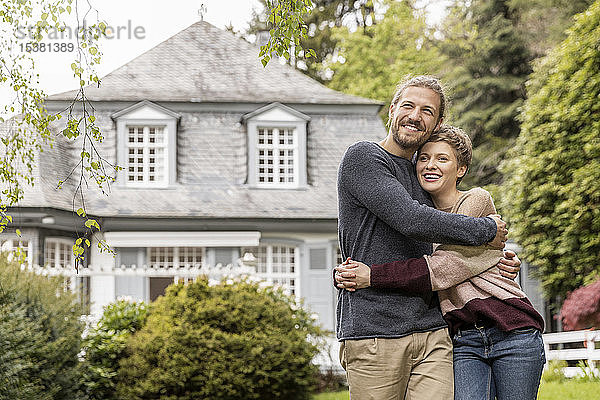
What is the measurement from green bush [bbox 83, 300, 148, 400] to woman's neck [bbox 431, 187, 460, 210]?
645 centimetres

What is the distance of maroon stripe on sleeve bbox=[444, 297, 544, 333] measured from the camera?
3.39 m

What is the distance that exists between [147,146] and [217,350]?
7.59 metres

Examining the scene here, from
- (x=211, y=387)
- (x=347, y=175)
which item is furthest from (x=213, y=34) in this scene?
(x=347, y=175)

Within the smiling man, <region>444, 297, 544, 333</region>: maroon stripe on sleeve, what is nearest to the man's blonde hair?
the smiling man

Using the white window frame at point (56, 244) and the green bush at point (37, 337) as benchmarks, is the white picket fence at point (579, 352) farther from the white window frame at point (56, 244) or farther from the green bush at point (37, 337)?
the white window frame at point (56, 244)

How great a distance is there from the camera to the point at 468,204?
3492mm

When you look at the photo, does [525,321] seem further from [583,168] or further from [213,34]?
[213,34]

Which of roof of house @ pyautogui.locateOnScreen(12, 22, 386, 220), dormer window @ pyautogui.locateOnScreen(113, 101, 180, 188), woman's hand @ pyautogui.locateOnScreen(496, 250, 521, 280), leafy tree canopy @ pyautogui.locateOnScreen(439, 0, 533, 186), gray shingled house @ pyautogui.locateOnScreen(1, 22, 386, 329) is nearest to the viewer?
woman's hand @ pyautogui.locateOnScreen(496, 250, 521, 280)

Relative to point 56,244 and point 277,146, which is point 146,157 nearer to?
point 56,244

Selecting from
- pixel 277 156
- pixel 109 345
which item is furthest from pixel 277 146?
pixel 109 345

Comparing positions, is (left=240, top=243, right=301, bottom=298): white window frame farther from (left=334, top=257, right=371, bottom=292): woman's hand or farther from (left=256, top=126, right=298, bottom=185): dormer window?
(left=334, top=257, right=371, bottom=292): woman's hand

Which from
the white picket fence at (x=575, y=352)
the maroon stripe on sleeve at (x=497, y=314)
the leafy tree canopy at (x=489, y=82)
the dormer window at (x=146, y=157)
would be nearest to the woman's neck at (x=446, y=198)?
the maroon stripe on sleeve at (x=497, y=314)

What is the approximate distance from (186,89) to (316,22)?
37.5 feet

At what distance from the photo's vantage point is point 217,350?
9.27 meters
